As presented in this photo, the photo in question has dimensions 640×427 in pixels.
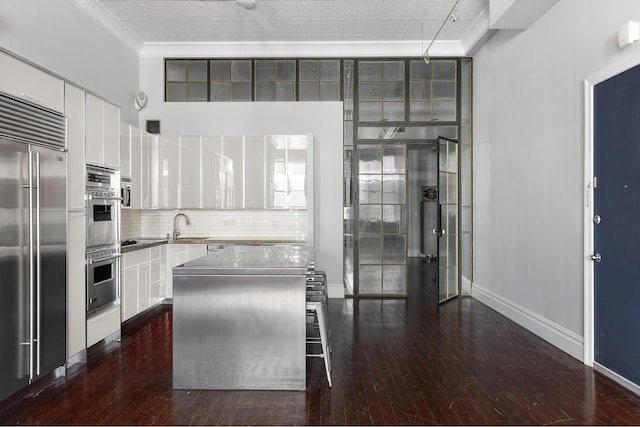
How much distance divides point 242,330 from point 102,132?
2.44 meters

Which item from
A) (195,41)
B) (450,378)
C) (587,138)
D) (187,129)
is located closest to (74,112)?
(187,129)

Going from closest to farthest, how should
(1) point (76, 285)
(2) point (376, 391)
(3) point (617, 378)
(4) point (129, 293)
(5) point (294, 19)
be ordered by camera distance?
(2) point (376, 391)
(3) point (617, 378)
(1) point (76, 285)
(4) point (129, 293)
(5) point (294, 19)

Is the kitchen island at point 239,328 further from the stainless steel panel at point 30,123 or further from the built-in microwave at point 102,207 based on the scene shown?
the stainless steel panel at point 30,123

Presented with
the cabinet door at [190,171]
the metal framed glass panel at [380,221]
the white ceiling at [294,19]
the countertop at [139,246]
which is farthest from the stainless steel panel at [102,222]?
the metal framed glass panel at [380,221]

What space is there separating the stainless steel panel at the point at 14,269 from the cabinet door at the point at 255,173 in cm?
316

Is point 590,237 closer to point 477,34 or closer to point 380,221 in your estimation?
point 380,221

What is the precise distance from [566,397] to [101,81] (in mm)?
5894

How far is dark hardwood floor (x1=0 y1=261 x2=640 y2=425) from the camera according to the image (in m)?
2.85

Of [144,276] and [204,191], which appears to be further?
[204,191]

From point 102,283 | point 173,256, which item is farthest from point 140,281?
point 102,283

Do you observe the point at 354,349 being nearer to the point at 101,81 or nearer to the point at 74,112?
the point at 74,112

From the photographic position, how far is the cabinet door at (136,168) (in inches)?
212

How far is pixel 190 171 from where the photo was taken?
6.03 m

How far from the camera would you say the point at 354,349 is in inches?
166
